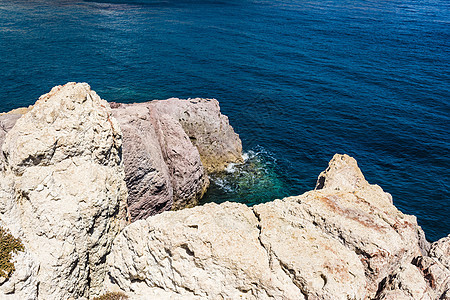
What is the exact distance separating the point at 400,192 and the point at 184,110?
26.3 m

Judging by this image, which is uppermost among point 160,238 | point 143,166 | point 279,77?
point 279,77

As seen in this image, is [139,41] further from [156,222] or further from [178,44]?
[156,222]

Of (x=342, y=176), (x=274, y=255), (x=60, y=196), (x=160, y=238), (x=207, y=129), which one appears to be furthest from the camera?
(x=207, y=129)

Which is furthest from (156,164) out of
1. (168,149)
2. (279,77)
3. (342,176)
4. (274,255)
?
(279,77)

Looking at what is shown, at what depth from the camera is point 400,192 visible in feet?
125

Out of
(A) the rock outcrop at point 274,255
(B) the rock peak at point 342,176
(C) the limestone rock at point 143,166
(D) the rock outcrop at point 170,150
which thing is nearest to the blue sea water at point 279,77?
(D) the rock outcrop at point 170,150

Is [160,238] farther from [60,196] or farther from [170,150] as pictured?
[170,150]

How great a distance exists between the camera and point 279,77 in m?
65.8

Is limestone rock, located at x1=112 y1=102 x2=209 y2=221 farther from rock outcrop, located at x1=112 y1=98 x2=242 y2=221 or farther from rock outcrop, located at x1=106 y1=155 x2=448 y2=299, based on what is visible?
rock outcrop, located at x1=106 y1=155 x2=448 y2=299

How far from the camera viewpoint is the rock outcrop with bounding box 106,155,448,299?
15375mm

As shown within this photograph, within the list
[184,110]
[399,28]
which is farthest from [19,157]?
[399,28]

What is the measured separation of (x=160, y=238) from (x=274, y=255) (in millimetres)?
5759

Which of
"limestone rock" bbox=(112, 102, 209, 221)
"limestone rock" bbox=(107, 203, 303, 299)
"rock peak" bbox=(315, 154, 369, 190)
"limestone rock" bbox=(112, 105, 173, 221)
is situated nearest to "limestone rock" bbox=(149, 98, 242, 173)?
"limestone rock" bbox=(112, 102, 209, 221)

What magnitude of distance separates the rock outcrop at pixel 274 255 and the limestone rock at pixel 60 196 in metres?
1.70
